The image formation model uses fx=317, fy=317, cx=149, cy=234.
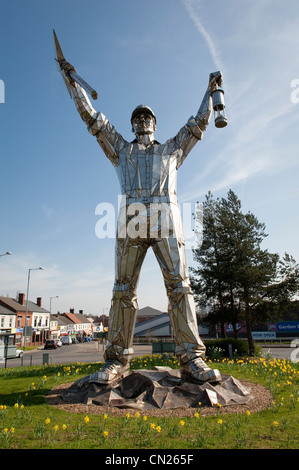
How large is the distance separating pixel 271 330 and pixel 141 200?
3477 cm

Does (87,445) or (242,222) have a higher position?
(242,222)

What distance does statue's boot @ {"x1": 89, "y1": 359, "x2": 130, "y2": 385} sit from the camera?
18.0ft

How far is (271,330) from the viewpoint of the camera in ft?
118

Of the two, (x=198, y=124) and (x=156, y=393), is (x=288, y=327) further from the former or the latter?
(x=156, y=393)

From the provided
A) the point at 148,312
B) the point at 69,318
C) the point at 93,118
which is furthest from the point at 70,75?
the point at 69,318

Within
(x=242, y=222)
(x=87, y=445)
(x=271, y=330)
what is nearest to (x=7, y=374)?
(x=87, y=445)

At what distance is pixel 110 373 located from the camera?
565cm

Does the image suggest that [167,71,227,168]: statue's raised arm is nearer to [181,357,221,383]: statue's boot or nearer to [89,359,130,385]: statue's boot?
[181,357,221,383]: statue's boot

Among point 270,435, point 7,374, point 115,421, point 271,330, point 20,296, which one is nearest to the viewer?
point 270,435

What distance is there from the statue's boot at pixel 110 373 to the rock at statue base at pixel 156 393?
7cm

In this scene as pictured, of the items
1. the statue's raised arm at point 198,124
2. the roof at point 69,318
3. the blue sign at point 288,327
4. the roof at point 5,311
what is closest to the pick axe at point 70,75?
the statue's raised arm at point 198,124

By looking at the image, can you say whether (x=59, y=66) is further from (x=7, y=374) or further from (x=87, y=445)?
(x=7, y=374)

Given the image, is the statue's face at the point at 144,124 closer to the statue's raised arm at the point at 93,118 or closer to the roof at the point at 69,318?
the statue's raised arm at the point at 93,118

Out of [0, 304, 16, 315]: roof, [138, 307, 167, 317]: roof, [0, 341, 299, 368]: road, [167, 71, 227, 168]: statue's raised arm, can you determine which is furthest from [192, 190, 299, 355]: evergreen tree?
[138, 307, 167, 317]: roof
